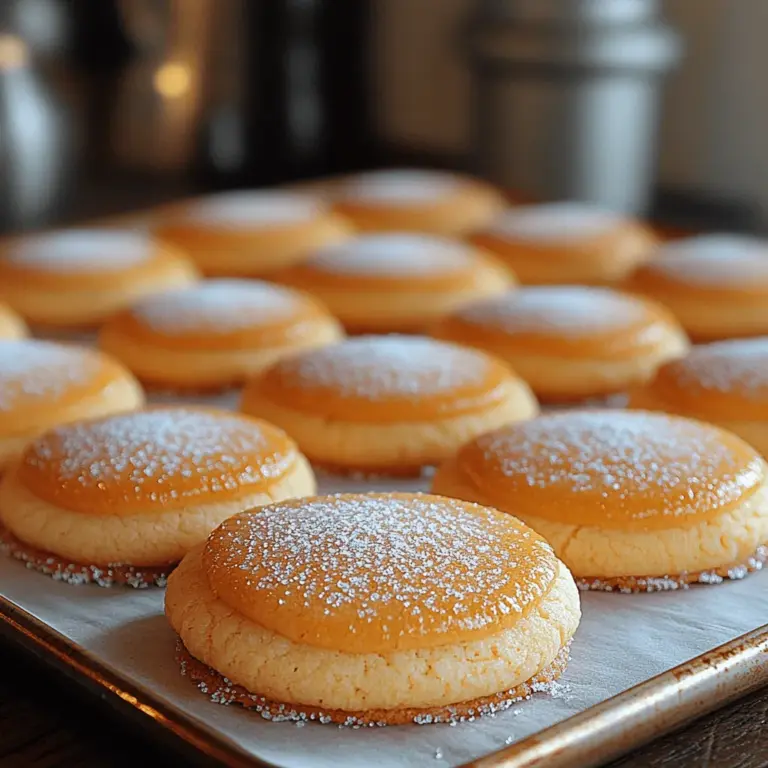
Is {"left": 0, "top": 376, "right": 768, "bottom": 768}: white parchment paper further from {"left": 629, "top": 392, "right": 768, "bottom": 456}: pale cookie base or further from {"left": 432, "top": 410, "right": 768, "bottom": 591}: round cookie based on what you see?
{"left": 629, "top": 392, "right": 768, "bottom": 456}: pale cookie base

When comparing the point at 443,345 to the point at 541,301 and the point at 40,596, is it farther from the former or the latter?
the point at 40,596

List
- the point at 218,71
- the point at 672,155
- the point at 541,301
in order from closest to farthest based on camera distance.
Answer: the point at 541,301, the point at 218,71, the point at 672,155

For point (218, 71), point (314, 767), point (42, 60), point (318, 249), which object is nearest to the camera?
point (314, 767)

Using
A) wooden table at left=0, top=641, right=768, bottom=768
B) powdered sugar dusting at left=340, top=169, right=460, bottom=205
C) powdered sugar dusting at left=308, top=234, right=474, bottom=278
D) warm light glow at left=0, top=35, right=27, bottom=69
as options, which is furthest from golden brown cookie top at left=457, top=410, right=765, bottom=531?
warm light glow at left=0, top=35, right=27, bottom=69

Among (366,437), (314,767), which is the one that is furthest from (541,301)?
(314,767)

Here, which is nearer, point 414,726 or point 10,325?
point 414,726

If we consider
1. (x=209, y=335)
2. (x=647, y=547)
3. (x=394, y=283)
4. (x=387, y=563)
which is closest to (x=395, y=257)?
(x=394, y=283)

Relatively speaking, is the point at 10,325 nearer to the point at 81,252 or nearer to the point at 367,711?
the point at 81,252
